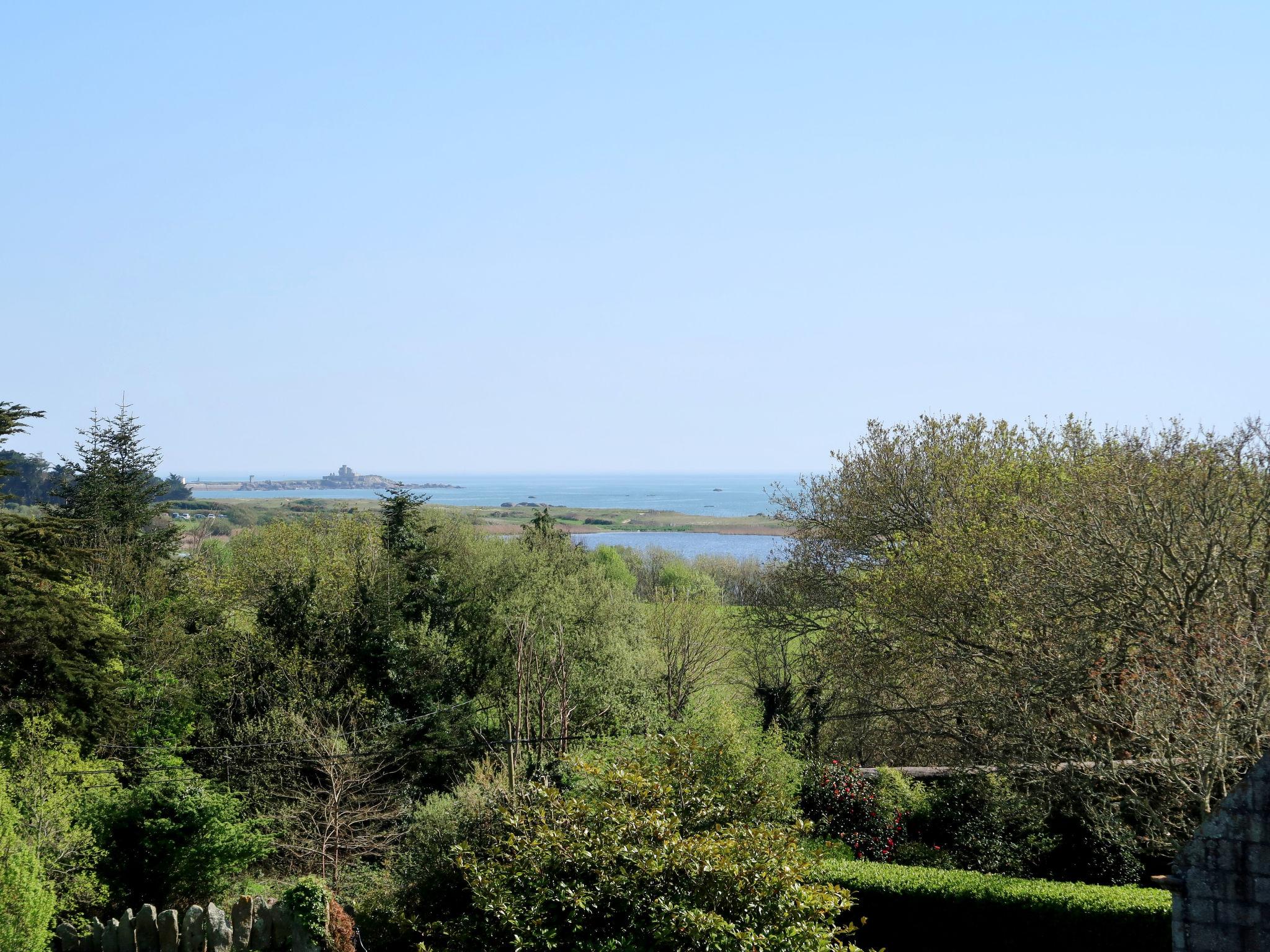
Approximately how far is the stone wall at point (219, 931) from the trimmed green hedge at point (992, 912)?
27.4 feet

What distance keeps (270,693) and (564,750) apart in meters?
10.8

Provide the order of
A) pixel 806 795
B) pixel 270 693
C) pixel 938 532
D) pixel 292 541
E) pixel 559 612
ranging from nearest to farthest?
pixel 806 795, pixel 938 532, pixel 270 693, pixel 559 612, pixel 292 541

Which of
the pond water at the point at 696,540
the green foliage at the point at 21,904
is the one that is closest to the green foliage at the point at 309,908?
the green foliage at the point at 21,904

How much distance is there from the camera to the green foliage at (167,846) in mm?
20547

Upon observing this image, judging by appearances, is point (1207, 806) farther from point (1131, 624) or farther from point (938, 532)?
point (938, 532)

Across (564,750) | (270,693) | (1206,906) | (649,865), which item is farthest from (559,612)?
(1206,906)

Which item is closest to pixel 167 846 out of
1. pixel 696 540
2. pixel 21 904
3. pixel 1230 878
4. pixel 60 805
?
pixel 60 805

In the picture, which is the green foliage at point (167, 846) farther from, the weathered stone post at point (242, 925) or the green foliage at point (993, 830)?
the green foliage at point (993, 830)

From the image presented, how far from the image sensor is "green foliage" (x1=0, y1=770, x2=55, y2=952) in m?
14.3

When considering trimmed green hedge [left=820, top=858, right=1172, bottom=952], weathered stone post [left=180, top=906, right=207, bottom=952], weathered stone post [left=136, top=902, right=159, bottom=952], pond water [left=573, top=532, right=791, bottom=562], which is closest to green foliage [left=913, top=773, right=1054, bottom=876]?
trimmed green hedge [left=820, top=858, right=1172, bottom=952]

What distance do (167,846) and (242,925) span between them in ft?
21.8

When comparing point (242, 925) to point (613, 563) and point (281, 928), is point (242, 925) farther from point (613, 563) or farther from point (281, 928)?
point (613, 563)

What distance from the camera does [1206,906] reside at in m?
9.28

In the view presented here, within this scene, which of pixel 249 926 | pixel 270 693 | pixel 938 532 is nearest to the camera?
pixel 249 926
